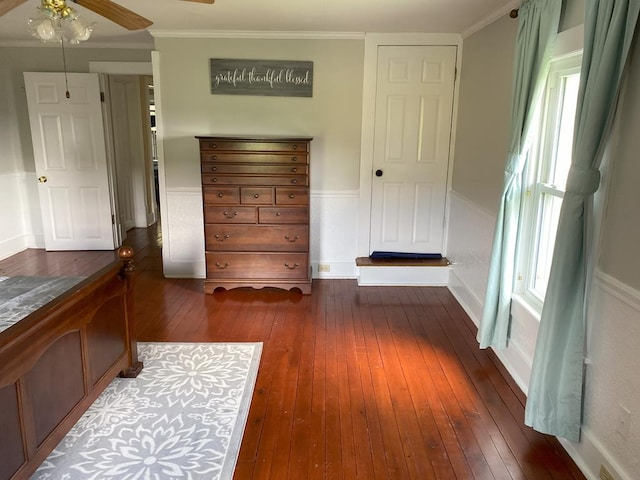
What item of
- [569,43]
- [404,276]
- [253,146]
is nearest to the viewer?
[569,43]

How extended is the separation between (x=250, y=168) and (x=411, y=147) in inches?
62.5

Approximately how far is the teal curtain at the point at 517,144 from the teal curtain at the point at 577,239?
0.50 m

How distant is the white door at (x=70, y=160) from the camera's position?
16.5 ft

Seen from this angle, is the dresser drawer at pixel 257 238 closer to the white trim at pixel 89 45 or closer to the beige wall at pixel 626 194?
the white trim at pixel 89 45

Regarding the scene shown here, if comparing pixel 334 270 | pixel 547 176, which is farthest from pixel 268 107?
pixel 547 176

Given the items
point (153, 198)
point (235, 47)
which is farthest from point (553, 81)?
point (153, 198)

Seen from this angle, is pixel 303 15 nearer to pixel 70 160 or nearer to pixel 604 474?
pixel 70 160

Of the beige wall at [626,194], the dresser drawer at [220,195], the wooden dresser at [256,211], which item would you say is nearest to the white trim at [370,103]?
the wooden dresser at [256,211]

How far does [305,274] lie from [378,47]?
7.28ft

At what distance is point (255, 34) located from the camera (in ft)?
13.8

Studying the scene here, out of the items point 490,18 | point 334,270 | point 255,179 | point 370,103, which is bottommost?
point 334,270

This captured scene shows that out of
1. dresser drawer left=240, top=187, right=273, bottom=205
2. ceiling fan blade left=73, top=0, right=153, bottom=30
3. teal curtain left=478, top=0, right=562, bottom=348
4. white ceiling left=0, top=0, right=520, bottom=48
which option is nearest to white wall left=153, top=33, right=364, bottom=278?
white ceiling left=0, top=0, right=520, bottom=48

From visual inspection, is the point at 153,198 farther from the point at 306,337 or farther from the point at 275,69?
the point at 306,337

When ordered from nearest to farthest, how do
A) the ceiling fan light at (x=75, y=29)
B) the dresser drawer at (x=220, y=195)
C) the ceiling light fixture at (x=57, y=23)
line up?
the ceiling light fixture at (x=57, y=23), the ceiling fan light at (x=75, y=29), the dresser drawer at (x=220, y=195)
